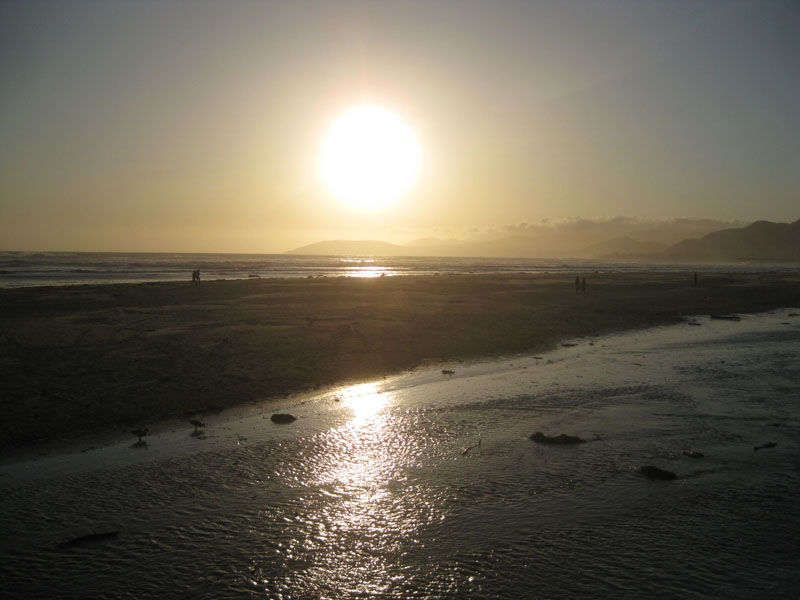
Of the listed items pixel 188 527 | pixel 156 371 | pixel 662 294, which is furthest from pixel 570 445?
pixel 662 294

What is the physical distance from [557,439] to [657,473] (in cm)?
176

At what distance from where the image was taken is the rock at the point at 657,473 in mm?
7328

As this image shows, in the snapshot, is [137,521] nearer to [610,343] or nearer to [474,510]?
[474,510]

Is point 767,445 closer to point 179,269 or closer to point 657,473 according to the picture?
point 657,473

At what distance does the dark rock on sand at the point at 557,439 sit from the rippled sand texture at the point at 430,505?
0.23 meters

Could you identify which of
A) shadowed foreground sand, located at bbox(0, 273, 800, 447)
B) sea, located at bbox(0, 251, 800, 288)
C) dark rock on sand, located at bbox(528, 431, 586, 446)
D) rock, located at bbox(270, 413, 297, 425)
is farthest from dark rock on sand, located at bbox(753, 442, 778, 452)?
sea, located at bbox(0, 251, 800, 288)

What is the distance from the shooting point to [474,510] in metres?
6.45

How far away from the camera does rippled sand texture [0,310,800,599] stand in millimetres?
5031

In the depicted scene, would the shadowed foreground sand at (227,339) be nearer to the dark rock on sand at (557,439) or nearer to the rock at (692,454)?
the dark rock on sand at (557,439)

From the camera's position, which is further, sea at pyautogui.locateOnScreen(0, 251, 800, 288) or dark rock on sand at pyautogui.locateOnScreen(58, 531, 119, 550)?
sea at pyautogui.locateOnScreen(0, 251, 800, 288)

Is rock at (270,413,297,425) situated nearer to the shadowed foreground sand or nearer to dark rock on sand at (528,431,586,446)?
the shadowed foreground sand

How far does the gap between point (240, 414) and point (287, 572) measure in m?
5.99

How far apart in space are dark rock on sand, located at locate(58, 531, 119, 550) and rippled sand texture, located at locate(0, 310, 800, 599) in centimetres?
9

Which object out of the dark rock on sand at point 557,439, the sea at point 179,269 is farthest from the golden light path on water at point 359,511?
the sea at point 179,269
